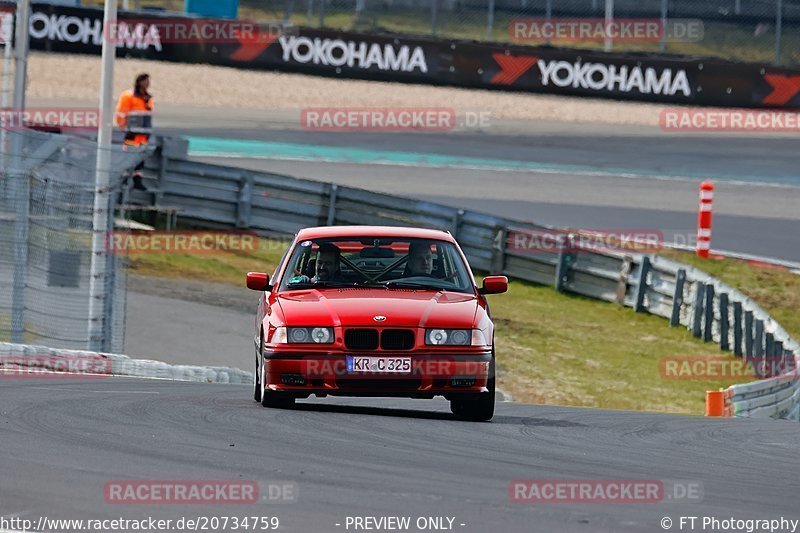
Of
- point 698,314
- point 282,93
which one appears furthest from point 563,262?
point 282,93

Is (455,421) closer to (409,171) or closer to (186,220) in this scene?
(186,220)

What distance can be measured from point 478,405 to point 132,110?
1592cm

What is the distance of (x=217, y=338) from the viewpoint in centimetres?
1916

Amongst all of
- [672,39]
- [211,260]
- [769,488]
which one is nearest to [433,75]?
[672,39]

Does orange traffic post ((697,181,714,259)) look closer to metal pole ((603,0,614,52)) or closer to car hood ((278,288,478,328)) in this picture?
car hood ((278,288,478,328))

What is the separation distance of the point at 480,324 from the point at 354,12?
3099 cm

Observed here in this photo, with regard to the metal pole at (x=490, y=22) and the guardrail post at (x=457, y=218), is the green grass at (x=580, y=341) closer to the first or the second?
the guardrail post at (x=457, y=218)

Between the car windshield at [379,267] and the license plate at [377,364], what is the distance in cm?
84
